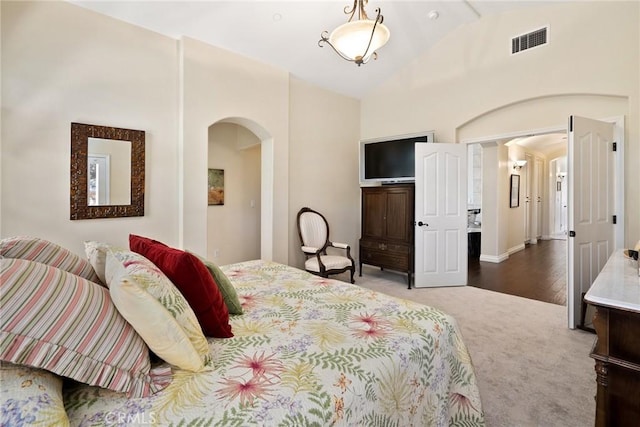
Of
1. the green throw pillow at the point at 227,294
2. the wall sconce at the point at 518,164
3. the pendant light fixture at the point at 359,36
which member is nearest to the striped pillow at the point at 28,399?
the green throw pillow at the point at 227,294

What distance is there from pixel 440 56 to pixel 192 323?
488 cm

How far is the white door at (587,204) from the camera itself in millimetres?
2908

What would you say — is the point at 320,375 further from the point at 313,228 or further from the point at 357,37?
the point at 313,228

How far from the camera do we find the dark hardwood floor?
4.08 m

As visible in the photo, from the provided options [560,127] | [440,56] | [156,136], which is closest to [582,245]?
[560,127]

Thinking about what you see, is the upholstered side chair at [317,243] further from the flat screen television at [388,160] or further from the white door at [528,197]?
the white door at [528,197]

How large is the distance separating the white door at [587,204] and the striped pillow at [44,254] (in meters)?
3.67

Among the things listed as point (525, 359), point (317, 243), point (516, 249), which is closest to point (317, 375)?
point (525, 359)

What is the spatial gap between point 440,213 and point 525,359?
7.42 ft

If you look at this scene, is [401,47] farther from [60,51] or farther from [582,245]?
[60,51]

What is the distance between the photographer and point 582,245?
3.01 m

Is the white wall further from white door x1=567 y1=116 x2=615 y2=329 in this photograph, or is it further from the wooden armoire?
white door x1=567 y1=116 x2=615 y2=329

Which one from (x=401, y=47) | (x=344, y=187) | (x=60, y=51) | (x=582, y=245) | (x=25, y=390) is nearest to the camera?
(x=25, y=390)

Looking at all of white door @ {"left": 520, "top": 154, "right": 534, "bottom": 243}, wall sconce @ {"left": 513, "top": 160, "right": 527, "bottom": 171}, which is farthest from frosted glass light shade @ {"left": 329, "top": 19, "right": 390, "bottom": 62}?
white door @ {"left": 520, "top": 154, "right": 534, "bottom": 243}
